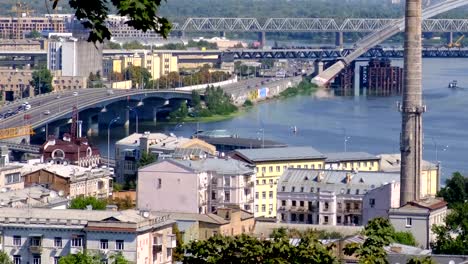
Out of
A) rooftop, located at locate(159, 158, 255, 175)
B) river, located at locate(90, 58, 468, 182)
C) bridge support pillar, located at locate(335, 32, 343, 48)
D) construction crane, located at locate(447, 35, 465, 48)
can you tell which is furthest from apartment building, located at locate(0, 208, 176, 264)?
bridge support pillar, located at locate(335, 32, 343, 48)

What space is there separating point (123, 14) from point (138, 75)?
88.6 feet

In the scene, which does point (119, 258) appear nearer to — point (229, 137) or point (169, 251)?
point (169, 251)

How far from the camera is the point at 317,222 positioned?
38.3 feet

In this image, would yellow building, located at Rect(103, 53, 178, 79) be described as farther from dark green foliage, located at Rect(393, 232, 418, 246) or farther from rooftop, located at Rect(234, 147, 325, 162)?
dark green foliage, located at Rect(393, 232, 418, 246)

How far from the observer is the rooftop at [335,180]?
1191cm

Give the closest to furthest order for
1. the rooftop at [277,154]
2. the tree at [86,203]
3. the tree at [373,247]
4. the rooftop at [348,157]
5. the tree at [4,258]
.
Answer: the tree at [373,247]
the tree at [4,258]
the tree at [86,203]
the rooftop at [277,154]
the rooftop at [348,157]

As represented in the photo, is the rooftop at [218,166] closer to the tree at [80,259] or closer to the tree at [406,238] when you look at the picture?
the tree at [406,238]

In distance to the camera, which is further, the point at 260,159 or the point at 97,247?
the point at 260,159

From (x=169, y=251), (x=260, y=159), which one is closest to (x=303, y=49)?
(x=260, y=159)

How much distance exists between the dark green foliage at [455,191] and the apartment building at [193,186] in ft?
4.14

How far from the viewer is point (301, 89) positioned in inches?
1201

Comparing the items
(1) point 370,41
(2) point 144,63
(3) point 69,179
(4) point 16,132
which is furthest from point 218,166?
(1) point 370,41

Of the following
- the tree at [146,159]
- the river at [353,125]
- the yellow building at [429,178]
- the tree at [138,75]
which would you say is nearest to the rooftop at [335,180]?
the yellow building at [429,178]

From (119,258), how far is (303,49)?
29047mm
